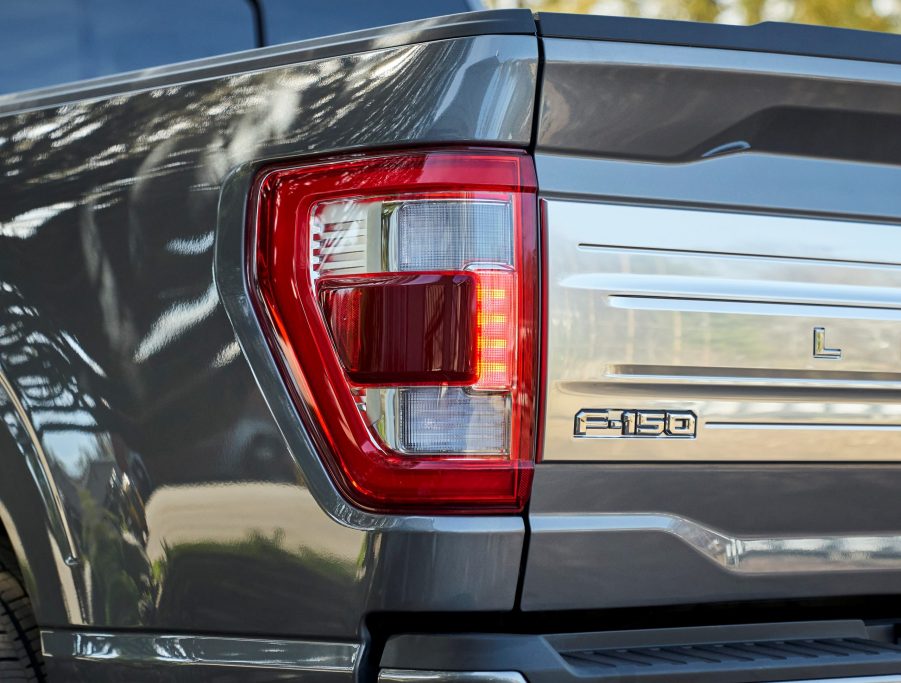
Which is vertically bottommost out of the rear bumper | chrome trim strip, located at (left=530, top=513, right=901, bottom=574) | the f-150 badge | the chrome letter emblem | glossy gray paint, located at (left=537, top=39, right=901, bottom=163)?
the rear bumper

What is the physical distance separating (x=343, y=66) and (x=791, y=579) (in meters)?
0.96

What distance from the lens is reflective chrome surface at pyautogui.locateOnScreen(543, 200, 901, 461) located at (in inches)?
Result: 53.5

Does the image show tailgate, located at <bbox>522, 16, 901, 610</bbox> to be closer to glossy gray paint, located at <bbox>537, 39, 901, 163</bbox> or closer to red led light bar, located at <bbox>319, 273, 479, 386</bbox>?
glossy gray paint, located at <bbox>537, 39, 901, 163</bbox>

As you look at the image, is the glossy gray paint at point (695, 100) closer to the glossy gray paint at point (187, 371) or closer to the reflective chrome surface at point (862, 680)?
the glossy gray paint at point (187, 371)

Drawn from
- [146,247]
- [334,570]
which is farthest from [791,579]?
[146,247]

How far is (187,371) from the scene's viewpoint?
144cm

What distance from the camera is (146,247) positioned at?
1482 millimetres

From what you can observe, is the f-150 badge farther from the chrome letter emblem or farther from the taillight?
the chrome letter emblem

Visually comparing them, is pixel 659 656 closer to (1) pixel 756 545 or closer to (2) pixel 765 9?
(1) pixel 756 545

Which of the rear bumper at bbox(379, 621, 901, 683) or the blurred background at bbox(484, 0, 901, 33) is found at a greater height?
the blurred background at bbox(484, 0, 901, 33)

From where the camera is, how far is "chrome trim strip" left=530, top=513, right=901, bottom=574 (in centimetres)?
139

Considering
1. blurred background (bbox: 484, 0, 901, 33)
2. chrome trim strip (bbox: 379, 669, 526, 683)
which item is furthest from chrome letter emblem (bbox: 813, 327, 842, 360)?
blurred background (bbox: 484, 0, 901, 33)

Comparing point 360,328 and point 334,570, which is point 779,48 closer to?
point 360,328

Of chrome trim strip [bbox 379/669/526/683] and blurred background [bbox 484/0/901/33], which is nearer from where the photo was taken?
chrome trim strip [bbox 379/669/526/683]
